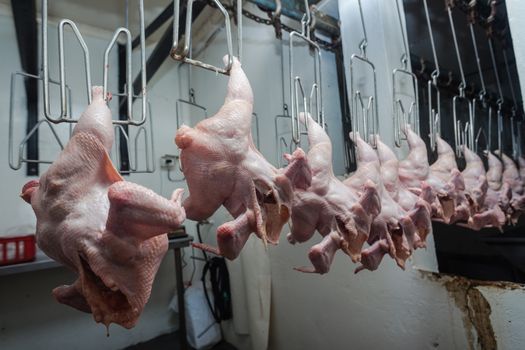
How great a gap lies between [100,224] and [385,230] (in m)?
0.64

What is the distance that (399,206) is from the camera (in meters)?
0.81

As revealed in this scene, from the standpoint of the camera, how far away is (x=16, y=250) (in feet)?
5.35

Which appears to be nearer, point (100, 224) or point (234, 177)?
point (100, 224)

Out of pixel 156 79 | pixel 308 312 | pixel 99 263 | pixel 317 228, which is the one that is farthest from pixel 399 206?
pixel 156 79

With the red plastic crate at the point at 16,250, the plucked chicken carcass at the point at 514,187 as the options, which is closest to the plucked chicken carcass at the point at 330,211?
the plucked chicken carcass at the point at 514,187

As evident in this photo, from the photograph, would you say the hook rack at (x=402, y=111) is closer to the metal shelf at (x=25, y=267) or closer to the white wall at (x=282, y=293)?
the white wall at (x=282, y=293)

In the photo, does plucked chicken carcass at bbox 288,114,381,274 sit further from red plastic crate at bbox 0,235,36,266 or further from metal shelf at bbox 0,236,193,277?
red plastic crate at bbox 0,235,36,266

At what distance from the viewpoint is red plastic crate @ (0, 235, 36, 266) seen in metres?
1.59

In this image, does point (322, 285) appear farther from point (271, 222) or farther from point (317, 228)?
point (271, 222)

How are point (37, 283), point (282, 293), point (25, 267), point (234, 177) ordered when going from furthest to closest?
point (37, 283) < point (282, 293) < point (25, 267) < point (234, 177)

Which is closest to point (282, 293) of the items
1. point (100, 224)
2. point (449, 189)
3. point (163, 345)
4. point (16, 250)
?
point (163, 345)

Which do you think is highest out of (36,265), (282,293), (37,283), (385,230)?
(385,230)

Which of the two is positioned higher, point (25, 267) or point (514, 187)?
point (514, 187)

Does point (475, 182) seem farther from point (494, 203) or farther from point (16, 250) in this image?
point (16, 250)
